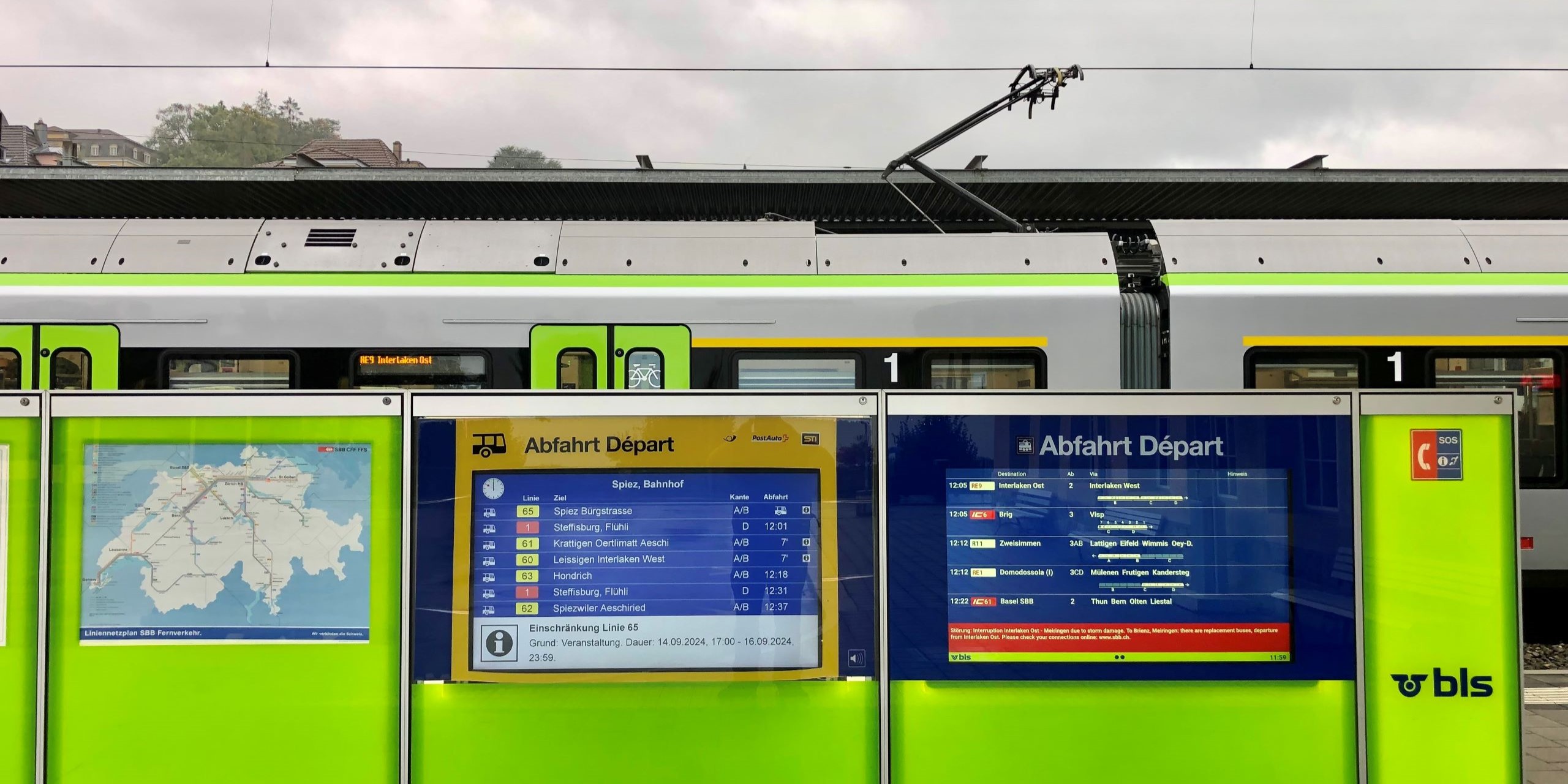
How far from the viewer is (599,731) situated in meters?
2.77

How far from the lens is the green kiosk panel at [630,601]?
→ 2754mm

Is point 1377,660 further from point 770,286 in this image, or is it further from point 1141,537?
point 770,286

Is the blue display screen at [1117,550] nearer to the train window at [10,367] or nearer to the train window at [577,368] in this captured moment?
the train window at [577,368]

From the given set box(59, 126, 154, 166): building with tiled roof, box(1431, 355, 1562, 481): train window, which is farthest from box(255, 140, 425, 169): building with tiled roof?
box(1431, 355, 1562, 481): train window

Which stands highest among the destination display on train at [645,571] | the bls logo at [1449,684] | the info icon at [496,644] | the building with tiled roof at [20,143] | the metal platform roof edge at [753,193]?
the building with tiled roof at [20,143]

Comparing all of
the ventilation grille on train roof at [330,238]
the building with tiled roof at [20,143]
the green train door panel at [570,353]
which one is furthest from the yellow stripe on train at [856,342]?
the building with tiled roof at [20,143]

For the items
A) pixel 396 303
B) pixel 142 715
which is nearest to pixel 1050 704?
pixel 142 715

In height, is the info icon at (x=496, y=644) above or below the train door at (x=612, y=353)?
below

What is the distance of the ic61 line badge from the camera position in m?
2.81

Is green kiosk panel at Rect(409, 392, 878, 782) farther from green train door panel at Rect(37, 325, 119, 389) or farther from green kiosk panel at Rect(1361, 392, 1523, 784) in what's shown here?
green train door panel at Rect(37, 325, 119, 389)

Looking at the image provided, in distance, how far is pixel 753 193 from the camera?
10609 mm

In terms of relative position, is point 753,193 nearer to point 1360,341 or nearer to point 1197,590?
point 1360,341

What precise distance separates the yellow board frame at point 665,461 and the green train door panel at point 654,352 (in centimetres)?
412

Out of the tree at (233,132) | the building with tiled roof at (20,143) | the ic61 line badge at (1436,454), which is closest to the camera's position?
the ic61 line badge at (1436,454)
